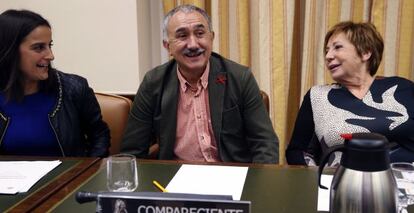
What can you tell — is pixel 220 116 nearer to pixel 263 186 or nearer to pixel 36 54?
pixel 263 186

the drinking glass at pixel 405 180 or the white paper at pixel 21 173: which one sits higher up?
the drinking glass at pixel 405 180

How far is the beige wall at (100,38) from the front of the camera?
2520mm

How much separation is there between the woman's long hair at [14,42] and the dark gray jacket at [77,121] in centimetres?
9

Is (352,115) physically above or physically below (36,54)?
below

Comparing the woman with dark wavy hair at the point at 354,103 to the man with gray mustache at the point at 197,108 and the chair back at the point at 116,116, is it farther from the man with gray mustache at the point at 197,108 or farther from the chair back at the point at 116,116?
the chair back at the point at 116,116

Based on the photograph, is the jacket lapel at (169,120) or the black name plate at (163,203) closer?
the black name plate at (163,203)

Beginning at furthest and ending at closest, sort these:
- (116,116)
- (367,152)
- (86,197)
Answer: (116,116)
(86,197)
(367,152)

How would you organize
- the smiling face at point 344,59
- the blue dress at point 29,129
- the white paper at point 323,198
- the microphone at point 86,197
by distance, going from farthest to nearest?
the smiling face at point 344,59 < the blue dress at point 29,129 < the white paper at point 323,198 < the microphone at point 86,197

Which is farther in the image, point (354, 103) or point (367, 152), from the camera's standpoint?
point (354, 103)

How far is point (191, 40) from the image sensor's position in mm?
1702

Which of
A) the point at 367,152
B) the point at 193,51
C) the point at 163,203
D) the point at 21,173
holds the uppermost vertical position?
the point at 193,51

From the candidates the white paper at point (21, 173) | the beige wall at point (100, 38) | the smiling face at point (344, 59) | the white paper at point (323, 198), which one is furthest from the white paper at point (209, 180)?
the beige wall at point (100, 38)

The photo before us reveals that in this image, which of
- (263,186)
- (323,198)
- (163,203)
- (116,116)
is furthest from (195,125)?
(163,203)

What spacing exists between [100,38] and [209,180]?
64.0 inches
